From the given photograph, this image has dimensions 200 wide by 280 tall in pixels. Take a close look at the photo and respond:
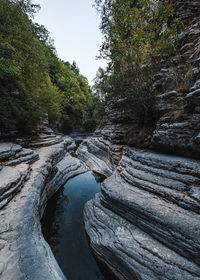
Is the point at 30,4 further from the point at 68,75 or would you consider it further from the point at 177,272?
the point at 68,75

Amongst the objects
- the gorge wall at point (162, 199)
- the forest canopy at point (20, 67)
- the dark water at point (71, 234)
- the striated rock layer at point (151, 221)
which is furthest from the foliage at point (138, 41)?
the dark water at point (71, 234)

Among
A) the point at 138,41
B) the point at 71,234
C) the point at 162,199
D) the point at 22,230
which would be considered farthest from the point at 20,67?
the point at 162,199

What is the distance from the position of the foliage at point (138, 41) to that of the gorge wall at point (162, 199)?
710mm

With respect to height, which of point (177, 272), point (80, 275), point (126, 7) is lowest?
point (80, 275)

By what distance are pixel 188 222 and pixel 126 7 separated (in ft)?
28.3

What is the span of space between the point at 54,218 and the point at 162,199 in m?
4.72

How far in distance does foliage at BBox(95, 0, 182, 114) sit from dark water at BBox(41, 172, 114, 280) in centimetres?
648

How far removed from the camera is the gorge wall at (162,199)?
2389 millimetres

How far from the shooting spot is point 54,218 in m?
5.00

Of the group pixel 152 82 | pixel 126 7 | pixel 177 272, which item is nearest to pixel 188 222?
pixel 177 272

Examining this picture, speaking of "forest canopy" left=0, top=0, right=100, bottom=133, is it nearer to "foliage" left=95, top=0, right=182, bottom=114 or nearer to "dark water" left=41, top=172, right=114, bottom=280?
"foliage" left=95, top=0, right=182, bottom=114

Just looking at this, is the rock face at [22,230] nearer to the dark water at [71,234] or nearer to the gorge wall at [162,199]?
the dark water at [71,234]

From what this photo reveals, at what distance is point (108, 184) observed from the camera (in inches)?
180

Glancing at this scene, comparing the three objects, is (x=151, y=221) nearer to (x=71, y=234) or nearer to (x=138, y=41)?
(x=71, y=234)
